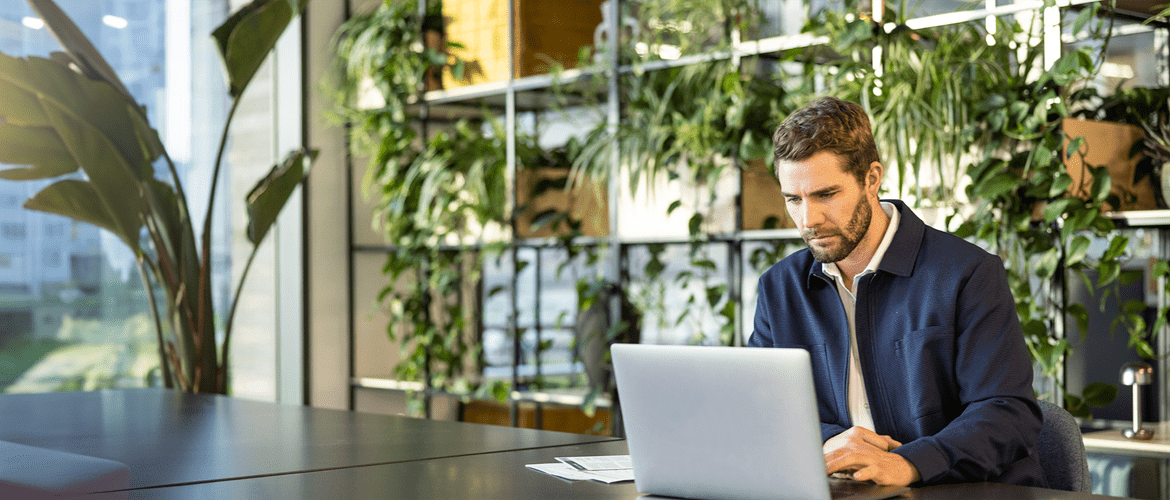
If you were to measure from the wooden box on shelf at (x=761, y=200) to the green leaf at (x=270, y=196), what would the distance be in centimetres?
137

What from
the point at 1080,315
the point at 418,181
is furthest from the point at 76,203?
the point at 1080,315

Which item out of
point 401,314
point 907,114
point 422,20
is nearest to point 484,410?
point 401,314

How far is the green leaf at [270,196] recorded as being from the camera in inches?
135

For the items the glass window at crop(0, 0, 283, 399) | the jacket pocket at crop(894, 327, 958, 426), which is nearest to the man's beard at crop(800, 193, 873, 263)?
the jacket pocket at crop(894, 327, 958, 426)

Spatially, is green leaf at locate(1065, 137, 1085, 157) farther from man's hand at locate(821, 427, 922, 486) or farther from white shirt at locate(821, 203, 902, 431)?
man's hand at locate(821, 427, 922, 486)

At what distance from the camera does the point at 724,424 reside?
124 cm

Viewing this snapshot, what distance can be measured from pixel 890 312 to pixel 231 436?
44.8 inches

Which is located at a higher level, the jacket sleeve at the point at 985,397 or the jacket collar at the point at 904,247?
the jacket collar at the point at 904,247

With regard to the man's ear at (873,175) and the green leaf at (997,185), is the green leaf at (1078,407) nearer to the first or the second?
the green leaf at (997,185)

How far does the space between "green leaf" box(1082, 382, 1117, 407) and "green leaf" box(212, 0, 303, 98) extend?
2395 mm

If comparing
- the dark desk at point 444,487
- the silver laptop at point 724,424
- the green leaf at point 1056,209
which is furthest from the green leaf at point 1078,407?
the silver laptop at point 724,424

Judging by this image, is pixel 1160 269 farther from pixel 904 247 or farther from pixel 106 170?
pixel 106 170

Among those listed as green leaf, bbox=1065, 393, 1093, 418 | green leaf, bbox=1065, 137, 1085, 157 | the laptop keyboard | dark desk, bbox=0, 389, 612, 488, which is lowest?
green leaf, bbox=1065, 393, 1093, 418

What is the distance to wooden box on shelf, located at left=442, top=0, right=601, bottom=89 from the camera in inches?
148
